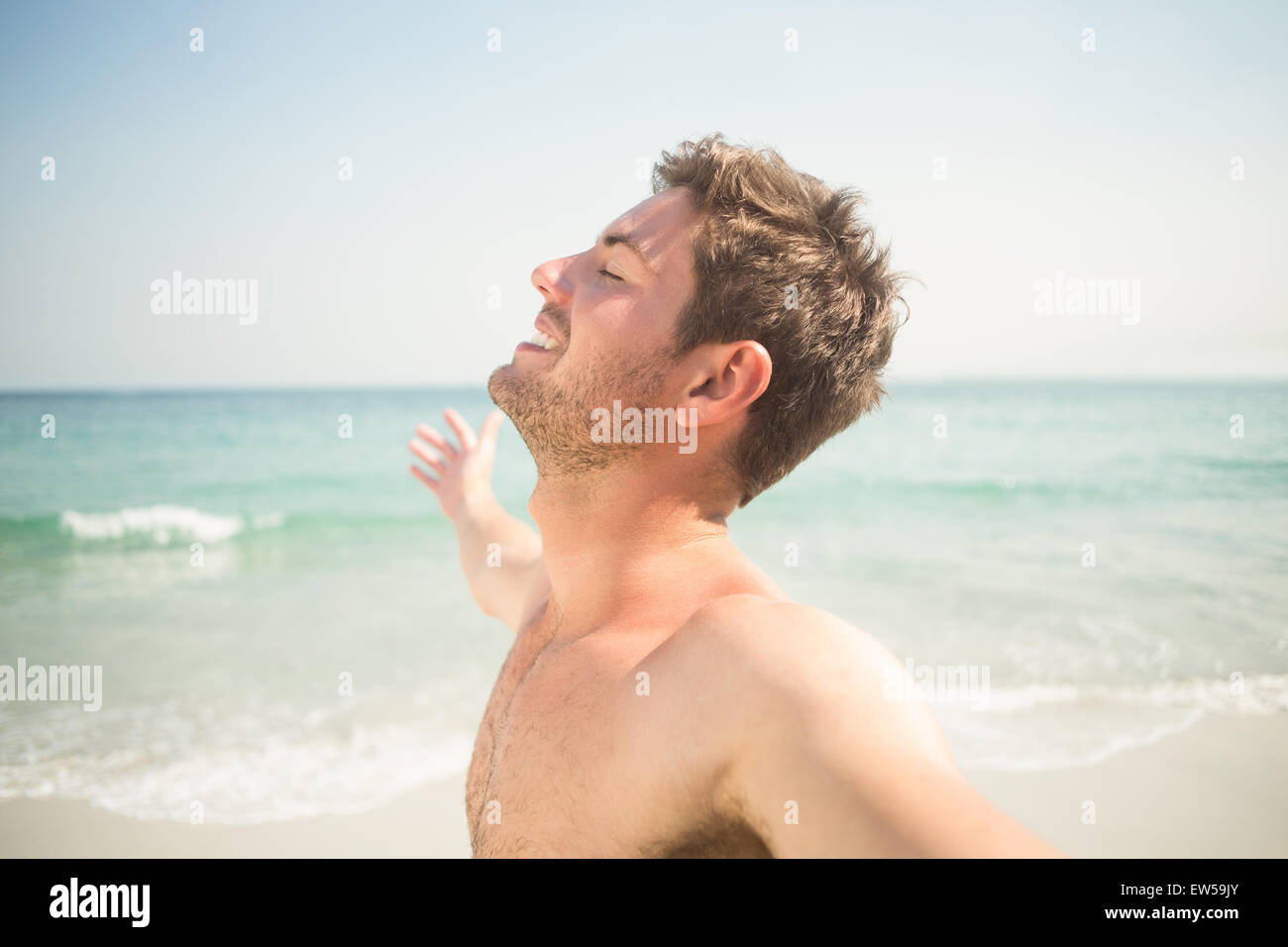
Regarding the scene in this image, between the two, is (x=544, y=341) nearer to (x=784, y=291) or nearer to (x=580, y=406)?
(x=580, y=406)

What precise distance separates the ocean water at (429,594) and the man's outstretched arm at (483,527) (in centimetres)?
253

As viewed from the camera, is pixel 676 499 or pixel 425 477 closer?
pixel 676 499

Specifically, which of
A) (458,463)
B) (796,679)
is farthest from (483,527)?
(796,679)

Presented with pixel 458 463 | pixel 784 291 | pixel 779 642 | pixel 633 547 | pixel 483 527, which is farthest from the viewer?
pixel 458 463

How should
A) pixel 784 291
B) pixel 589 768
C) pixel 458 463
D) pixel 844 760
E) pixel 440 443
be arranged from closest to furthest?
pixel 844 760
pixel 589 768
pixel 784 291
pixel 458 463
pixel 440 443

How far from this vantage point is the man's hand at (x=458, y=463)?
142 inches

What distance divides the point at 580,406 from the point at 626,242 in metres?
0.48

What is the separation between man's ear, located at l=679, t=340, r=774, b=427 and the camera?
2.27 metres

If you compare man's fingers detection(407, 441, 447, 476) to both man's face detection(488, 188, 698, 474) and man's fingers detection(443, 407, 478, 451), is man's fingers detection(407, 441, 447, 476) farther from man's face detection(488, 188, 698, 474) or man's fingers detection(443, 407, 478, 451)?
man's face detection(488, 188, 698, 474)

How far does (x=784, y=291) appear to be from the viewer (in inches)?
92.5

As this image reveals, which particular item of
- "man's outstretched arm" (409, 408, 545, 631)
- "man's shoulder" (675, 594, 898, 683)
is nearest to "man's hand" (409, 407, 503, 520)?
"man's outstretched arm" (409, 408, 545, 631)

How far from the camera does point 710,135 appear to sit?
2639mm

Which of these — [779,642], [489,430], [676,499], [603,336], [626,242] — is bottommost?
[779,642]
